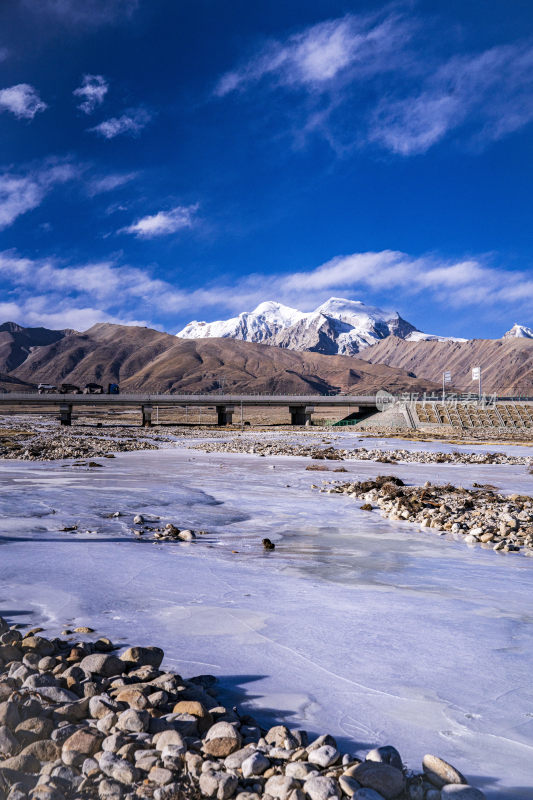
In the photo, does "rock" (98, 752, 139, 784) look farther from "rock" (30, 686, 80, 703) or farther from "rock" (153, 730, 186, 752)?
"rock" (30, 686, 80, 703)

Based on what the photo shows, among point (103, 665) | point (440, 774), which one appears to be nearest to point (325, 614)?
point (103, 665)

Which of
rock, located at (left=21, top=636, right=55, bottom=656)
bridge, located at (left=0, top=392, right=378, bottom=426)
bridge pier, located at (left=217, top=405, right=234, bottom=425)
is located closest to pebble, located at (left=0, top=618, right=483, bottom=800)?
rock, located at (left=21, top=636, right=55, bottom=656)

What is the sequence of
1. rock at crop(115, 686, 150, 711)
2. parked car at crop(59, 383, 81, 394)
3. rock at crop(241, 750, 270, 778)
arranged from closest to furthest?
1. rock at crop(241, 750, 270, 778)
2. rock at crop(115, 686, 150, 711)
3. parked car at crop(59, 383, 81, 394)

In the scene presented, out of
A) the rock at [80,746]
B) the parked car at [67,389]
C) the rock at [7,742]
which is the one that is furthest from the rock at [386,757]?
the parked car at [67,389]

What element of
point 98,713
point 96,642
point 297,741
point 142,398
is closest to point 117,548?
point 96,642

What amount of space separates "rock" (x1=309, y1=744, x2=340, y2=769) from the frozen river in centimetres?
48

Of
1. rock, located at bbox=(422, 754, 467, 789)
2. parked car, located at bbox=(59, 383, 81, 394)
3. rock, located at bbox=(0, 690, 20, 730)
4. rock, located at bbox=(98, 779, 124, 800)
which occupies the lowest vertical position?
rock, located at bbox=(422, 754, 467, 789)

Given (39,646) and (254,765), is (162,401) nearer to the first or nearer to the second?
(39,646)

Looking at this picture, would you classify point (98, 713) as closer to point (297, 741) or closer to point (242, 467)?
point (297, 741)

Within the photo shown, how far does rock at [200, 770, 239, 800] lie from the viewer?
2955mm

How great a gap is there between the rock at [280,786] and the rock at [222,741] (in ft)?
1.25

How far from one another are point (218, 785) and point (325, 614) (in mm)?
3516

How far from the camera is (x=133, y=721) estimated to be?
3486 millimetres

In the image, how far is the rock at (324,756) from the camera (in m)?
3.19
